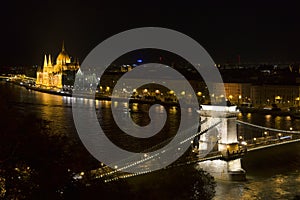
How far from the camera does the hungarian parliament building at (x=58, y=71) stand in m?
32.1

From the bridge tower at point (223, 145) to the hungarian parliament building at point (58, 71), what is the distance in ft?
85.2

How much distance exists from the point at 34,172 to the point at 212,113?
3.65 metres

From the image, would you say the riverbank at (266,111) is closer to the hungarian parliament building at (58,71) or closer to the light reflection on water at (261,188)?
the light reflection on water at (261,188)

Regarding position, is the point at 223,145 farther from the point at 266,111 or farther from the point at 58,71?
the point at 58,71

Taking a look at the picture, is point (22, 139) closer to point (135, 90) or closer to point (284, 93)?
point (284, 93)

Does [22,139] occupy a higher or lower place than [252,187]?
higher

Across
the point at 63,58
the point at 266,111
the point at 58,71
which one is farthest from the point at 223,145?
the point at 63,58

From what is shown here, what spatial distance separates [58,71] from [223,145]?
28051 mm

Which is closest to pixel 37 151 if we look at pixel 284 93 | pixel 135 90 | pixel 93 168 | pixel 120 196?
pixel 120 196

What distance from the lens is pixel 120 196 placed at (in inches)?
104

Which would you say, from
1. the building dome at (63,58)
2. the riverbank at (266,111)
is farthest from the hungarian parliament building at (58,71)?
the riverbank at (266,111)

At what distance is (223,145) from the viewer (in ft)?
19.2

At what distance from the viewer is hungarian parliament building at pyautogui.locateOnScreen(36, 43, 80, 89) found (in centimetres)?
3206

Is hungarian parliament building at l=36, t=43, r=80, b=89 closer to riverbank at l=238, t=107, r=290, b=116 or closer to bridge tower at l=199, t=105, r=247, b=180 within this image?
riverbank at l=238, t=107, r=290, b=116
